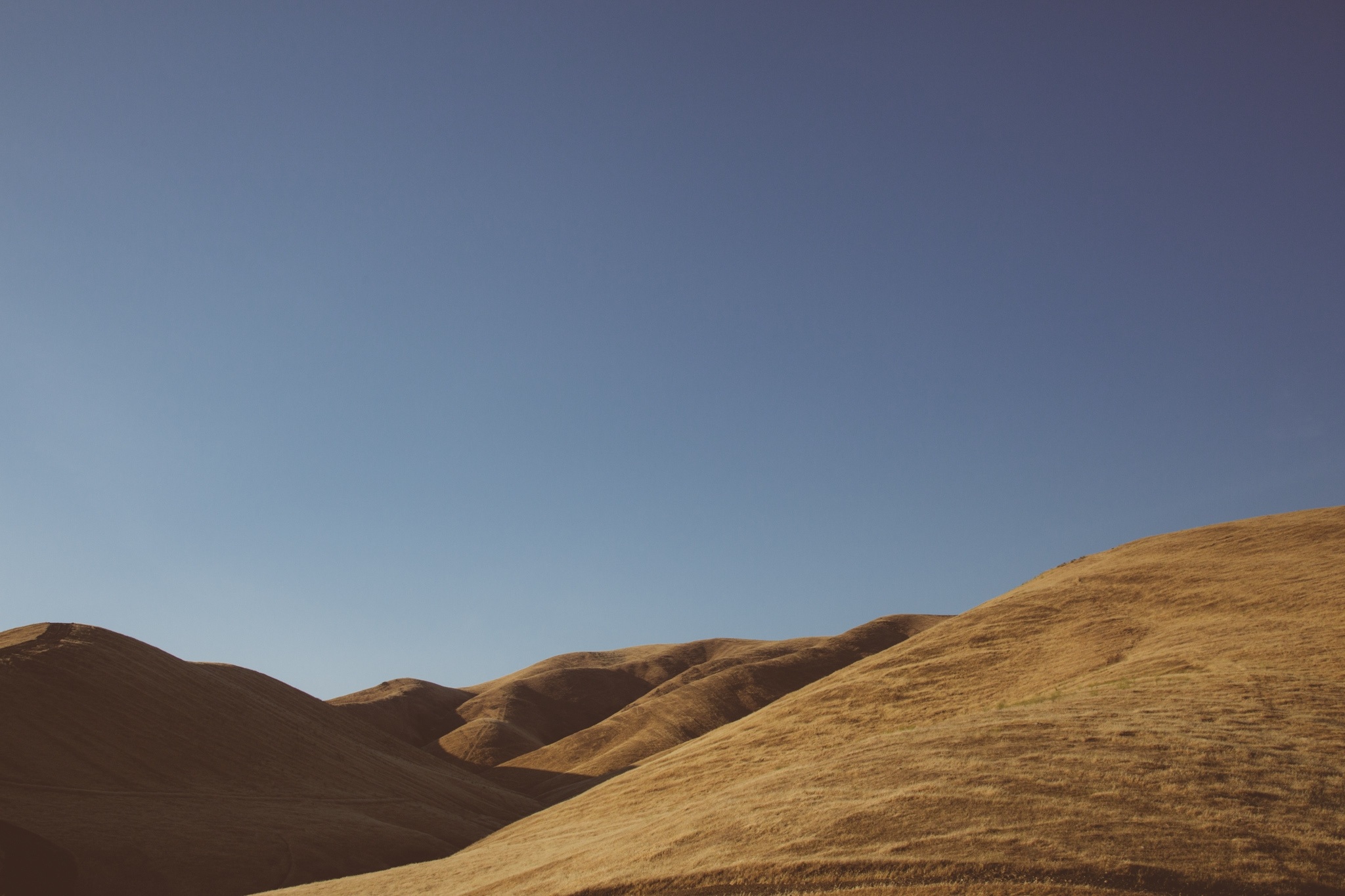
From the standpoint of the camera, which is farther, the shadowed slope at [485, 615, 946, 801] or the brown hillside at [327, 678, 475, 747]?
the brown hillside at [327, 678, 475, 747]

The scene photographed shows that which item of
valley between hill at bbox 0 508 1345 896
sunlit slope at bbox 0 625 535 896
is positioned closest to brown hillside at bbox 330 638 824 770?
valley between hill at bbox 0 508 1345 896

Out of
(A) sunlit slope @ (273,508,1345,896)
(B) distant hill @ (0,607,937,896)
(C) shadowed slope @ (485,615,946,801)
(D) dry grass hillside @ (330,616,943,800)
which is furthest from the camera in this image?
(D) dry grass hillside @ (330,616,943,800)

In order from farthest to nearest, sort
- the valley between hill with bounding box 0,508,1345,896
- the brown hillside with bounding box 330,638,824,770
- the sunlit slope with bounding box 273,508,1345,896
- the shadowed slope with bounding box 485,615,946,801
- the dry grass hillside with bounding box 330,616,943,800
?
the brown hillside with bounding box 330,638,824,770
the dry grass hillside with bounding box 330,616,943,800
the shadowed slope with bounding box 485,615,946,801
the valley between hill with bounding box 0,508,1345,896
the sunlit slope with bounding box 273,508,1345,896

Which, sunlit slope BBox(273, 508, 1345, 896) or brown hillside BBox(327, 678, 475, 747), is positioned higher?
brown hillside BBox(327, 678, 475, 747)

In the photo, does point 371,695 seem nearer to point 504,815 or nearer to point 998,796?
point 504,815

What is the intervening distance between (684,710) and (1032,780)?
53427mm

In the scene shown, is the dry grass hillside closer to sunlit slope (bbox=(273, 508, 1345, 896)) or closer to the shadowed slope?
the shadowed slope

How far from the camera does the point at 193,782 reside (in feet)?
109

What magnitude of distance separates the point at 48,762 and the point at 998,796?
111ft

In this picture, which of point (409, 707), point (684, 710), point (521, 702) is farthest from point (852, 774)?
point (409, 707)

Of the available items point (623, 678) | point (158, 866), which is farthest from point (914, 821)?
point (623, 678)

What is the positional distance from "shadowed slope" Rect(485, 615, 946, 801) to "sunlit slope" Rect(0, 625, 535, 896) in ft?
26.7

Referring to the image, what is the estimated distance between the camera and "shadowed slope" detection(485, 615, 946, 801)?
54781mm

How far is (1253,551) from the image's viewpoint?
30672 mm
